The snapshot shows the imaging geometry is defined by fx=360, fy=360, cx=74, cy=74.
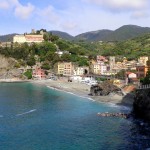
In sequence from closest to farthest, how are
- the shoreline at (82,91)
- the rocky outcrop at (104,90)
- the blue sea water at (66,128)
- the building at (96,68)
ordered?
1. the blue sea water at (66,128)
2. the shoreline at (82,91)
3. the rocky outcrop at (104,90)
4. the building at (96,68)

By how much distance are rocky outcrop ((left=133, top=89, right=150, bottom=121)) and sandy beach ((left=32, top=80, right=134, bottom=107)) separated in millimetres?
9076

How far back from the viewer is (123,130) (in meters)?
42.2

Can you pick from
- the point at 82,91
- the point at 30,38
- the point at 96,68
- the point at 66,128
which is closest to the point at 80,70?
the point at 96,68

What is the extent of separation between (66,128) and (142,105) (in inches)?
489

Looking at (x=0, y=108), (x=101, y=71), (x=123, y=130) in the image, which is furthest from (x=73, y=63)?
(x=123, y=130)

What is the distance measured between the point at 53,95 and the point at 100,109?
2173cm

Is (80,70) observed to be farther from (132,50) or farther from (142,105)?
(142,105)

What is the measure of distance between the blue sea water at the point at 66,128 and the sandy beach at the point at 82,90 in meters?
4.00

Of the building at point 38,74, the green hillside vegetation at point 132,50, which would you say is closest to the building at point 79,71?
the building at point 38,74

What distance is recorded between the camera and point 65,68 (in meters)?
123

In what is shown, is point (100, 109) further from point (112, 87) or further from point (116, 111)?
point (112, 87)

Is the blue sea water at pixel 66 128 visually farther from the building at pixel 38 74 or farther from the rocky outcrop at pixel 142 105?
the building at pixel 38 74

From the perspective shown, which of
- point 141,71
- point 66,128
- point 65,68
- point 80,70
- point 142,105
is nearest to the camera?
point 66,128

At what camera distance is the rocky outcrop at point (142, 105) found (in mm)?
48625
